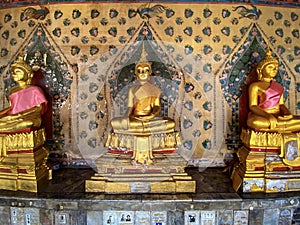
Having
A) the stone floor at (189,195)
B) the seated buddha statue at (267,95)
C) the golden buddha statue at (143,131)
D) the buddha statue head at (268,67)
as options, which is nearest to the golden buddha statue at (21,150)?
the stone floor at (189,195)

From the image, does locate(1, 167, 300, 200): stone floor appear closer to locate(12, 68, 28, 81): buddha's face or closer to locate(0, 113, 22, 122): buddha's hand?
locate(0, 113, 22, 122): buddha's hand

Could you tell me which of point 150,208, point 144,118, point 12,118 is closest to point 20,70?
point 12,118

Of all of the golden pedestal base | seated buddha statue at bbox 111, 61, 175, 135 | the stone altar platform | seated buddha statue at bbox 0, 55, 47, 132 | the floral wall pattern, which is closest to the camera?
the stone altar platform

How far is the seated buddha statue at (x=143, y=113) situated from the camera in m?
4.21

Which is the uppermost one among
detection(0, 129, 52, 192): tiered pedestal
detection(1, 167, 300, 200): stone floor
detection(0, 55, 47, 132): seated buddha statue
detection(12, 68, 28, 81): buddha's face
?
detection(12, 68, 28, 81): buddha's face

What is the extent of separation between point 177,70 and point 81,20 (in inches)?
61.5

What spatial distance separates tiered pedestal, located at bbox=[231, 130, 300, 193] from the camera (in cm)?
412

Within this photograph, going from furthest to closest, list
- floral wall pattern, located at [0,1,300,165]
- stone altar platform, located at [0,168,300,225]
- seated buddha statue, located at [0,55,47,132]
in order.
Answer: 1. floral wall pattern, located at [0,1,300,165]
2. seated buddha statue, located at [0,55,47,132]
3. stone altar platform, located at [0,168,300,225]

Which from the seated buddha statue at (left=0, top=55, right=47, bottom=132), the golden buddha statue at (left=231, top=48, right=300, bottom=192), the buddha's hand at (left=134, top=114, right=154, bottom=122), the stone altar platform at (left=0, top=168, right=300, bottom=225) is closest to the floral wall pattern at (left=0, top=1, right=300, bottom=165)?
the seated buddha statue at (left=0, top=55, right=47, bottom=132)

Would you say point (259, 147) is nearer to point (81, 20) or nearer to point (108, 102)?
point (108, 102)

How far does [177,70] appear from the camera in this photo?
17.0 feet

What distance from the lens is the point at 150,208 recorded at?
12.9ft

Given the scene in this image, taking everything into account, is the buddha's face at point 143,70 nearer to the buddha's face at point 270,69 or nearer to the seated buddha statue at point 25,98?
the seated buddha statue at point 25,98

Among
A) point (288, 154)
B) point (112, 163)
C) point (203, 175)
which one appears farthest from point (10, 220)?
point (288, 154)
